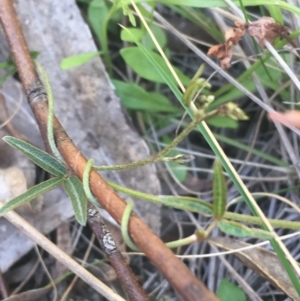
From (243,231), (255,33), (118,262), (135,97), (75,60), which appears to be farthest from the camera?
(135,97)

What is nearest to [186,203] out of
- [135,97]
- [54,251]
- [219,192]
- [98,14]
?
[219,192]

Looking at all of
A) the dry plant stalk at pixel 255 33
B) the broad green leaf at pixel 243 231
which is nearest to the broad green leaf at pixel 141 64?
the dry plant stalk at pixel 255 33

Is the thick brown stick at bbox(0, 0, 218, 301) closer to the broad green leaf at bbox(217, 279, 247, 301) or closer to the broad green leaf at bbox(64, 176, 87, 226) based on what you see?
the broad green leaf at bbox(64, 176, 87, 226)

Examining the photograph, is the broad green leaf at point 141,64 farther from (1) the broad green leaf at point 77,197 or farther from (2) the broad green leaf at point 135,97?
(1) the broad green leaf at point 77,197

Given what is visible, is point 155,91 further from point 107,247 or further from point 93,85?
point 107,247

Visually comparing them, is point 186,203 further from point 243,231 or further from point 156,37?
point 156,37

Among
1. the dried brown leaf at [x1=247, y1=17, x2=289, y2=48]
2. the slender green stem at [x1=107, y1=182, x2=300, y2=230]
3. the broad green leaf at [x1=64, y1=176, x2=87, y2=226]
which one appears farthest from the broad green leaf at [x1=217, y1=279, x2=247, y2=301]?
the dried brown leaf at [x1=247, y1=17, x2=289, y2=48]
